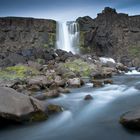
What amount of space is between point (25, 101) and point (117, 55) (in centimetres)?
4632

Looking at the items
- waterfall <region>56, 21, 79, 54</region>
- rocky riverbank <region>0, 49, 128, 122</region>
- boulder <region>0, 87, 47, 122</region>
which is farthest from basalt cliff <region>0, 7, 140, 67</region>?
boulder <region>0, 87, 47, 122</region>

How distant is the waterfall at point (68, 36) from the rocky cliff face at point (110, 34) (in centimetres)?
123

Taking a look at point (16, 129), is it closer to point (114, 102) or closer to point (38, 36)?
point (114, 102)

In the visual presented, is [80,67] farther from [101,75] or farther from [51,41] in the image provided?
[51,41]

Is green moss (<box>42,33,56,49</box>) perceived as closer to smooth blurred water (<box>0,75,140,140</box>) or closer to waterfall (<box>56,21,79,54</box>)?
waterfall (<box>56,21,79,54</box>)

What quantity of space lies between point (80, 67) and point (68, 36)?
76.0ft

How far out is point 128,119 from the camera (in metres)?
12.0

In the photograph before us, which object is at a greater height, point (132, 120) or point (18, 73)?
point (132, 120)

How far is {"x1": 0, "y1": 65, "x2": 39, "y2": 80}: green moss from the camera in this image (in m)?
29.8

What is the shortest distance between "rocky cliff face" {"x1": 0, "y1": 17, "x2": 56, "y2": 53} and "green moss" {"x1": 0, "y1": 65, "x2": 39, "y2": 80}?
2732 cm

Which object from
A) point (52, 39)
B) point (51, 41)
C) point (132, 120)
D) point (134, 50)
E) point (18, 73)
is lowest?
point (18, 73)

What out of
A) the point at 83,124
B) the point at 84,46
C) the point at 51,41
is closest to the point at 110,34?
the point at 84,46

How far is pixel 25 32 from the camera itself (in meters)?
60.8

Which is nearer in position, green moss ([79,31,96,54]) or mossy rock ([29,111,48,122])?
mossy rock ([29,111,48,122])
